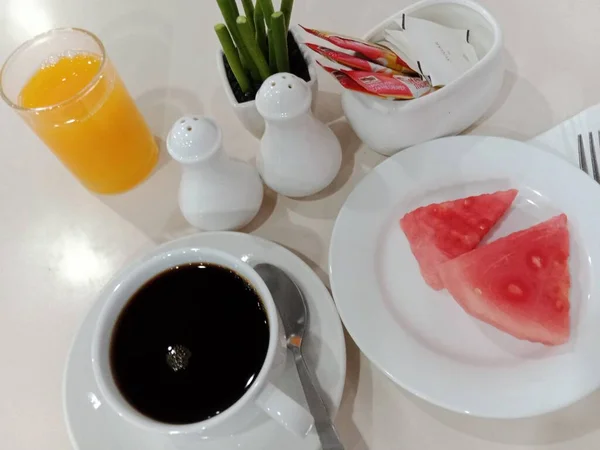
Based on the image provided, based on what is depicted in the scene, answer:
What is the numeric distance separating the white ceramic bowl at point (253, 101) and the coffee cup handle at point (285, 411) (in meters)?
0.42

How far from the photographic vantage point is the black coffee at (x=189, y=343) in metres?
0.61

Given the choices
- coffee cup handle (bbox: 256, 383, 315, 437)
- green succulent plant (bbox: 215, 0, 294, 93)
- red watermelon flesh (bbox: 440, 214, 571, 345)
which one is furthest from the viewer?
green succulent plant (bbox: 215, 0, 294, 93)

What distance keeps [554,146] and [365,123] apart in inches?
11.5

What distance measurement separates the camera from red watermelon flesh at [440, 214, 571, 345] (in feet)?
2.16

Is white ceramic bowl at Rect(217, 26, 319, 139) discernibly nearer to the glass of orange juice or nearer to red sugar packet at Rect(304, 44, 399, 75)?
red sugar packet at Rect(304, 44, 399, 75)

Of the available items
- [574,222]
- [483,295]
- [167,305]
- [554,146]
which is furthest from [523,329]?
[167,305]

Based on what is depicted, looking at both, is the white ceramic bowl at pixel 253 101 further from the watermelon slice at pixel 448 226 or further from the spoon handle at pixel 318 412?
the spoon handle at pixel 318 412

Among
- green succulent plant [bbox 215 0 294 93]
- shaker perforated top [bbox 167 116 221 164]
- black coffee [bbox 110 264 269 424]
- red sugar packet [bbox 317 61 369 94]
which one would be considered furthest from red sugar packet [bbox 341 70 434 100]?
black coffee [bbox 110 264 269 424]

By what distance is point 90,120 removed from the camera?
80 cm

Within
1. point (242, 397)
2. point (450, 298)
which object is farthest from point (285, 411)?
point (450, 298)

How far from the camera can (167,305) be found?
2.19 ft

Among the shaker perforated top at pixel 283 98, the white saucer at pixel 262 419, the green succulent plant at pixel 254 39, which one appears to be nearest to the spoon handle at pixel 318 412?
the white saucer at pixel 262 419

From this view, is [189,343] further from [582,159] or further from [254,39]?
[582,159]

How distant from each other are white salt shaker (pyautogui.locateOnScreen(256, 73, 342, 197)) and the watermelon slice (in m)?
0.15
